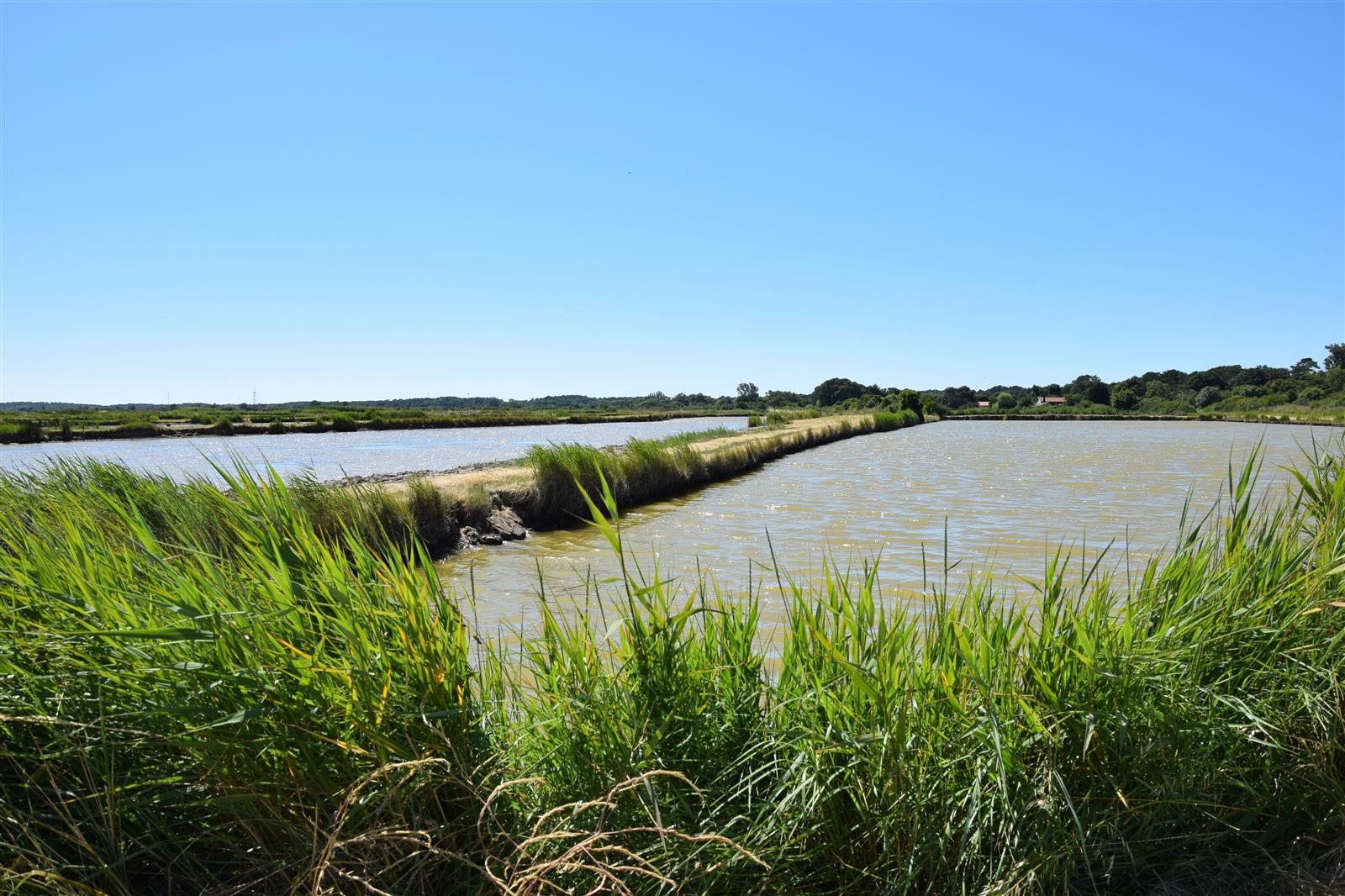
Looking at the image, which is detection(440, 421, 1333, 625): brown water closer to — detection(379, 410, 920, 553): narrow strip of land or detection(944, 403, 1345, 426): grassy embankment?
detection(379, 410, 920, 553): narrow strip of land

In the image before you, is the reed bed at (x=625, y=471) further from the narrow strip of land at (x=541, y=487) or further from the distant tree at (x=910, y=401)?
the distant tree at (x=910, y=401)

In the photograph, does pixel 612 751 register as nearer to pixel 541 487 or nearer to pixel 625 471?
pixel 541 487

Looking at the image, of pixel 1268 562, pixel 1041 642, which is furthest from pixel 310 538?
pixel 1268 562

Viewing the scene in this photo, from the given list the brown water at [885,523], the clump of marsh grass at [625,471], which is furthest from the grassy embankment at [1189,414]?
the clump of marsh grass at [625,471]

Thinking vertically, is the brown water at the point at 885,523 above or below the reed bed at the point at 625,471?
below

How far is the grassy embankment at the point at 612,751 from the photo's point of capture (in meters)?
1.99

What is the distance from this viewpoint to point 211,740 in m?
1.92

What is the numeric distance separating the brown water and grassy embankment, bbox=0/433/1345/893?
0.55m

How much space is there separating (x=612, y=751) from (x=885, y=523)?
12090 mm

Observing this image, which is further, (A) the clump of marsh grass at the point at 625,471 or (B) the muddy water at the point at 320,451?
(B) the muddy water at the point at 320,451

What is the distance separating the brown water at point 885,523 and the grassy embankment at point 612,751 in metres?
0.55

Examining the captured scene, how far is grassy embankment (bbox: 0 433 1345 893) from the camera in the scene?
78.5 inches

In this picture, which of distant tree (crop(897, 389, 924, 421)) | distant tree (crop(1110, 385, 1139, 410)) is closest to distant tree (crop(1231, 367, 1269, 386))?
distant tree (crop(1110, 385, 1139, 410))

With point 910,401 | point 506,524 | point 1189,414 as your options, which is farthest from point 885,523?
point 1189,414
